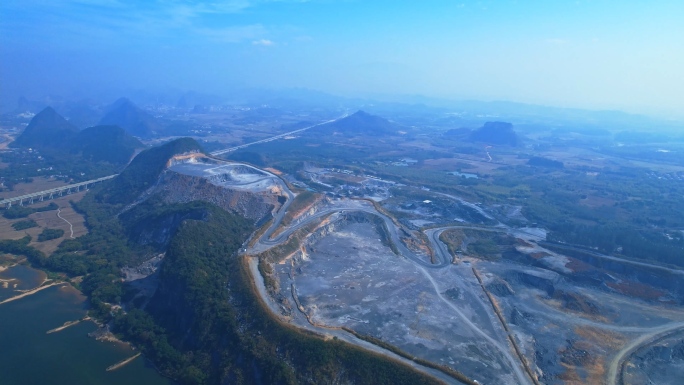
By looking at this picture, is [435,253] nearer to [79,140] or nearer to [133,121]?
[79,140]

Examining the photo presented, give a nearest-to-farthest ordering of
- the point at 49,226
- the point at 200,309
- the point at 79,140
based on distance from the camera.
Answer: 1. the point at 200,309
2. the point at 49,226
3. the point at 79,140

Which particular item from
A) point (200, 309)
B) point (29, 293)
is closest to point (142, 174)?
point (29, 293)

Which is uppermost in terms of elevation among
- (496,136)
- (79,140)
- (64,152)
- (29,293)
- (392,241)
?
(496,136)

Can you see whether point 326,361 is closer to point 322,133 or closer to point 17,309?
point 17,309

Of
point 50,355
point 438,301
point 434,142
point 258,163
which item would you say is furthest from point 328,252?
point 434,142

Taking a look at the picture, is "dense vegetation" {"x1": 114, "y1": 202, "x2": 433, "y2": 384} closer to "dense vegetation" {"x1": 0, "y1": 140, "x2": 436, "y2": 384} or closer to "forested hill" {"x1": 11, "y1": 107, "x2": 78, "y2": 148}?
"dense vegetation" {"x1": 0, "y1": 140, "x2": 436, "y2": 384}
